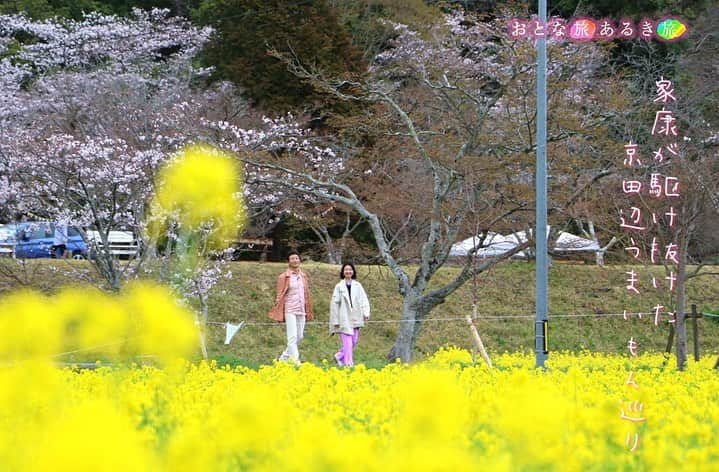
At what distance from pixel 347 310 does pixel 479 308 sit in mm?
9784

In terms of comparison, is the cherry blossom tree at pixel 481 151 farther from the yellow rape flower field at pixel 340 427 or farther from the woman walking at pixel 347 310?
the yellow rape flower field at pixel 340 427

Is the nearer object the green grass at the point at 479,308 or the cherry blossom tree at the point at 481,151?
the cherry blossom tree at the point at 481,151

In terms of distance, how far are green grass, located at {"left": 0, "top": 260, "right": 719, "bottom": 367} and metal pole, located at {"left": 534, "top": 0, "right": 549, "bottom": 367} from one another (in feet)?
21.9

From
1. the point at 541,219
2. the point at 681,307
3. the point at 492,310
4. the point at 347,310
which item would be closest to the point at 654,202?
the point at 681,307

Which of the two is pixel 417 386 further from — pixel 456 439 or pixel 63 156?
pixel 63 156

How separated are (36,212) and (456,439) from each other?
46.8 feet

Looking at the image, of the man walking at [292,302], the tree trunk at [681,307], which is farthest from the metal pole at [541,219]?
the tree trunk at [681,307]

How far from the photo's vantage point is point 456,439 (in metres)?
3.70

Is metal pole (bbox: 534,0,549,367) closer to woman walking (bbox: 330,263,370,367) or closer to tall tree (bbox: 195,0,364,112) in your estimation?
woman walking (bbox: 330,263,370,367)

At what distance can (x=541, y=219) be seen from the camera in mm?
10852

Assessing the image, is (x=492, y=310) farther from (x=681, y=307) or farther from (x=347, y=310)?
(x=347, y=310)

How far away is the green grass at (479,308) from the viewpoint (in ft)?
59.9

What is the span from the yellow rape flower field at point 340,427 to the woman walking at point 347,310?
5.17 m

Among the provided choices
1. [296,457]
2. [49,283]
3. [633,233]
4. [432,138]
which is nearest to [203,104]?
[49,283]
